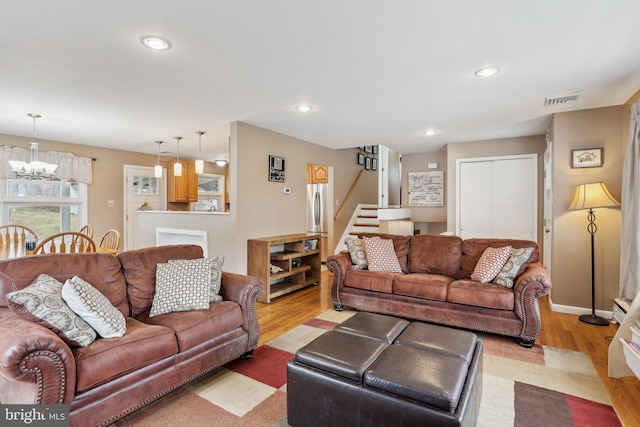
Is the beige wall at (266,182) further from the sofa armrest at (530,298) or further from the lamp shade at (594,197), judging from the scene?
the lamp shade at (594,197)

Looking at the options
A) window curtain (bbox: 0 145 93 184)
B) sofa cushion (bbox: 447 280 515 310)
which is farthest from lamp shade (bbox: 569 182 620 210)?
window curtain (bbox: 0 145 93 184)

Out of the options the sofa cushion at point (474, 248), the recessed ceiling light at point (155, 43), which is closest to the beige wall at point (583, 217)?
the sofa cushion at point (474, 248)

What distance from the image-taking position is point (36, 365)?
1440mm

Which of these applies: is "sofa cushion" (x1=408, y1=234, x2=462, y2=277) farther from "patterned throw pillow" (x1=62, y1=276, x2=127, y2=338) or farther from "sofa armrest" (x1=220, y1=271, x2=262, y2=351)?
"patterned throw pillow" (x1=62, y1=276, x2=127, y2=338)

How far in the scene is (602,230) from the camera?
362 centimetres

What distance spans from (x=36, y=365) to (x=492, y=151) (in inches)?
231

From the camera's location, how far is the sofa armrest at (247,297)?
2.54 metres

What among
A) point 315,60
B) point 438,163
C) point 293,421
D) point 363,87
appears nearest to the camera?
point 293,421

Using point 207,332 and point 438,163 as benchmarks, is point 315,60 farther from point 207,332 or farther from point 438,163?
point 438,163

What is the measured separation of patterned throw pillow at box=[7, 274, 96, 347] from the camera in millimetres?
1688

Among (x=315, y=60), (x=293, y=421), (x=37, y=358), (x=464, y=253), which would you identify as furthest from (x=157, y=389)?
(x=464, y=253)

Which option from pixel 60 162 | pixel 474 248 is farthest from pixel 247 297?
pixel 60 162

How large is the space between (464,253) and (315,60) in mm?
2654

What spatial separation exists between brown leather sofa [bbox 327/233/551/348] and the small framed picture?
3.78 ft
